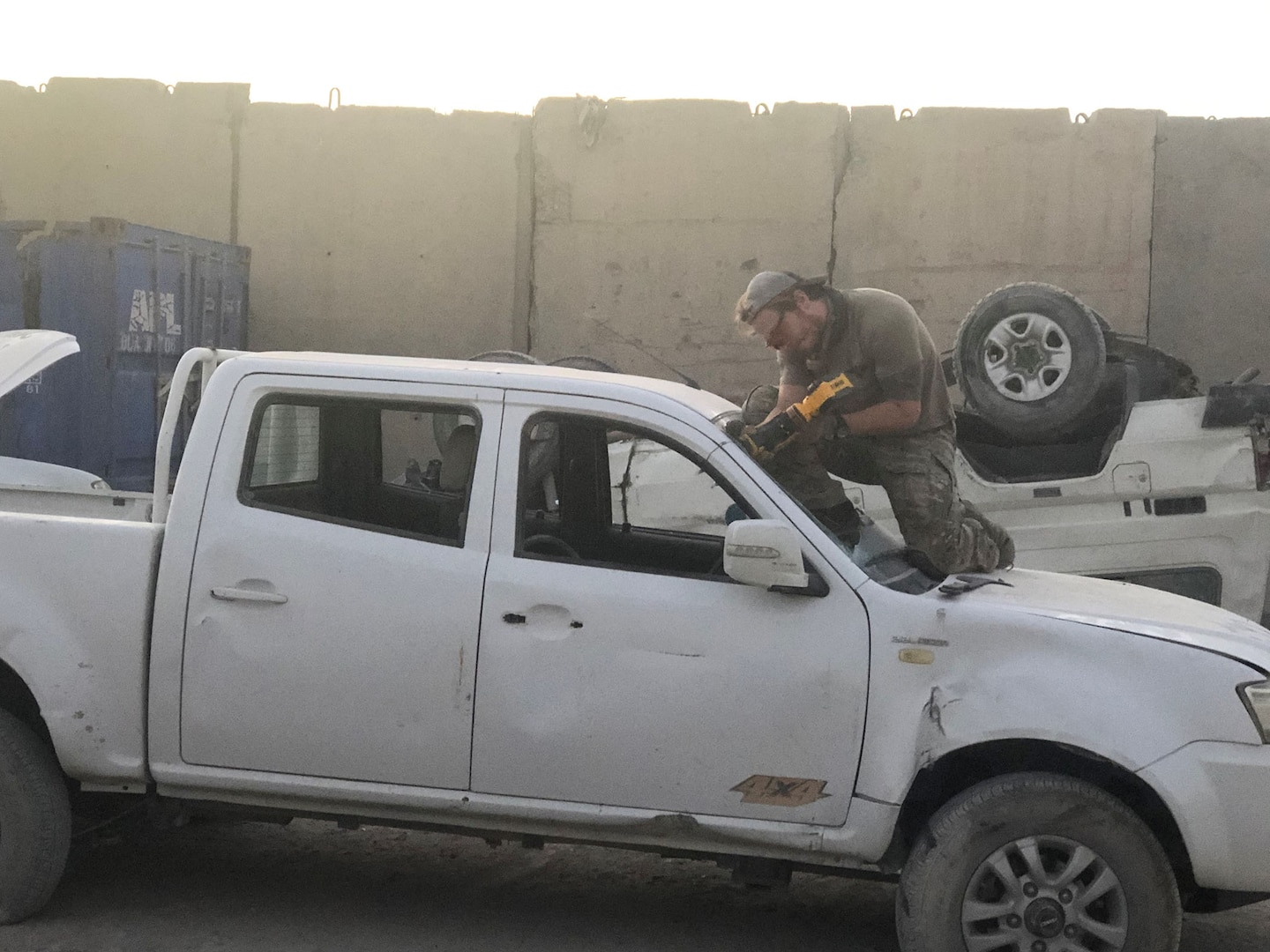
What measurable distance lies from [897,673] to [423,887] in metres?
1.87

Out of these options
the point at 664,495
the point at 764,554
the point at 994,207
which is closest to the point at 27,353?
the point at 664,495

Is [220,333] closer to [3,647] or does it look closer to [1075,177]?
[1075,177]

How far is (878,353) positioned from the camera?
536 cm

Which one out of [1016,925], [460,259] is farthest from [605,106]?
[1016,925]

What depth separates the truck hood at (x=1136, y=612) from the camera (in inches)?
155

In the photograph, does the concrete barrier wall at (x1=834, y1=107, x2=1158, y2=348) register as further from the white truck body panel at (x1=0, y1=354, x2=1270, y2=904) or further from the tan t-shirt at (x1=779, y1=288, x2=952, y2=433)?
the white truck body panel at (x1=0, y1=354, x2=1270, y2=904)

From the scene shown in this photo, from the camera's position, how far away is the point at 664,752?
159 inches

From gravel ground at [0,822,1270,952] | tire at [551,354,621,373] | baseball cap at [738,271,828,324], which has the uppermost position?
baseball cap at [738,271,828,324]

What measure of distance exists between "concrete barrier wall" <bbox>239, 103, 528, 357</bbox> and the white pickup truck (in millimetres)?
7139

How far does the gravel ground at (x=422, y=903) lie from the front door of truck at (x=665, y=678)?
2.23ft

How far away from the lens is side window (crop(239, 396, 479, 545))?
14.1 feet

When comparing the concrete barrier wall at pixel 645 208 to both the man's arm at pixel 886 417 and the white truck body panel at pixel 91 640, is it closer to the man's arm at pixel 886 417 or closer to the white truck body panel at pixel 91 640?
the man's arm at pixel 886 417

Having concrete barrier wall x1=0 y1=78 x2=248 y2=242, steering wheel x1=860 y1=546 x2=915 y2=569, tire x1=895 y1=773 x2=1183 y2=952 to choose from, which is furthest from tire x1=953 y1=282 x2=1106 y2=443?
concrete barrier wall x1=0 y1=78 x2=248 y2=242

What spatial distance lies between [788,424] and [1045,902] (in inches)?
65.0
